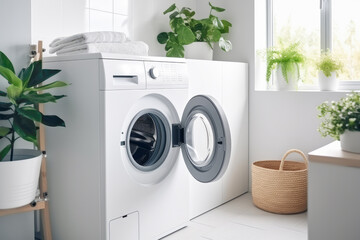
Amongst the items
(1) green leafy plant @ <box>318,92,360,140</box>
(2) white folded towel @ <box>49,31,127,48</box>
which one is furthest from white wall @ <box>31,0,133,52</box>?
(1) green leafy plant @ <box>318,92,360,140</box>

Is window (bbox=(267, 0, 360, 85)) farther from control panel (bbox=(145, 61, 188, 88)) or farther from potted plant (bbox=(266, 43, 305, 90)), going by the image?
control panel (bbox=(145, 61, 188, 88))

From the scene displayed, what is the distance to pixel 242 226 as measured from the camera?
2395 millimetres

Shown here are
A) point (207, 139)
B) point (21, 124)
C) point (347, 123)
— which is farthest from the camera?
point (207, 139)

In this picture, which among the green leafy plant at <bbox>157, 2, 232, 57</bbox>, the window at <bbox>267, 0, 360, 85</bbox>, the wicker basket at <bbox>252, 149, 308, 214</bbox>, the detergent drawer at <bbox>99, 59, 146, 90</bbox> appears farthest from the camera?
the window at <bbox>267, 0, 360, 85</bbox>

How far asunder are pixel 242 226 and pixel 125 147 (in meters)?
0.97

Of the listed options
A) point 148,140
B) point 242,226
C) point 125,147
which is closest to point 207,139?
point 148,140

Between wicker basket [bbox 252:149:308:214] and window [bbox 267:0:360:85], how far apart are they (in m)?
0.82

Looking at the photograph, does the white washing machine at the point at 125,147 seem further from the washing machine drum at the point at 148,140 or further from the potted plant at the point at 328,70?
the potted plant at the point at 328,70

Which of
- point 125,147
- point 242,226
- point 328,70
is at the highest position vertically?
point 328,70

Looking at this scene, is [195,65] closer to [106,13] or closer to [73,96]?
[106,13]

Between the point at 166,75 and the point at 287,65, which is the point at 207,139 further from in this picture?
the point at 287,65

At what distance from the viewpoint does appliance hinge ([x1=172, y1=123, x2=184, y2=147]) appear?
7.04ft

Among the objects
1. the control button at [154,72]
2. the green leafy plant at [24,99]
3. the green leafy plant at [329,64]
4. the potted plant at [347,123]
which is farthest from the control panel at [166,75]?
the green leafy plant at [329,64]

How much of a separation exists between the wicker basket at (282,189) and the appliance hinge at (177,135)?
784 millimetres
